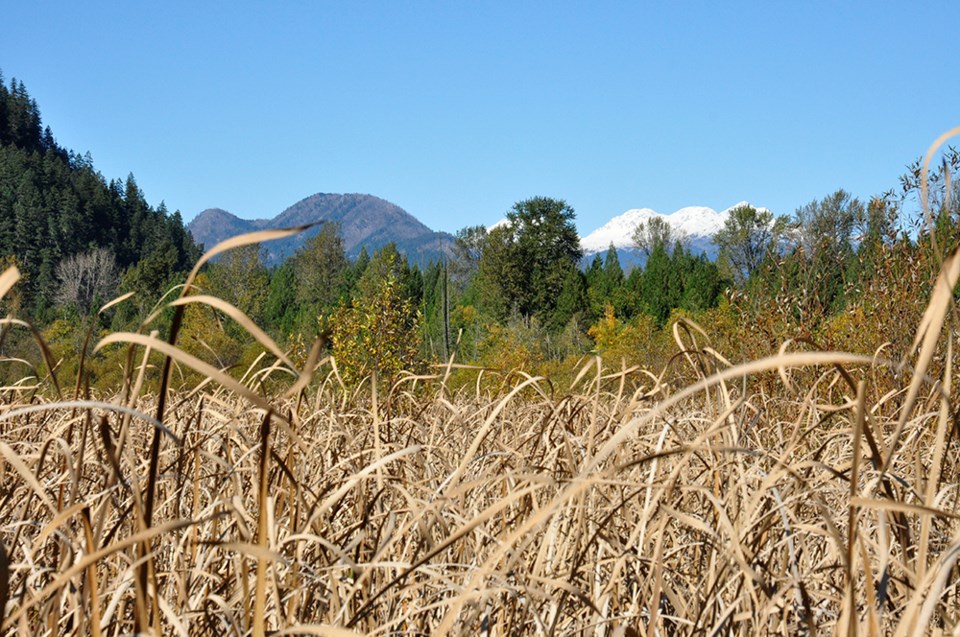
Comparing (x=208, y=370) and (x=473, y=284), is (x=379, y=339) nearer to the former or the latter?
(x=208, y=370)

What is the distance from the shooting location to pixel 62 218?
6234 centimetres

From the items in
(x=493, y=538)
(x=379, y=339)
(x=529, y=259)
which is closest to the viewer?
(x=493, y=538)

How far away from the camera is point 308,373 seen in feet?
1.78

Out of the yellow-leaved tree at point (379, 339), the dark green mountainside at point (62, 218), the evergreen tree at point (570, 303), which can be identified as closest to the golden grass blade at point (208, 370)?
the yellow-leaved tree at point (379, 339)

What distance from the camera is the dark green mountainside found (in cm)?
5728

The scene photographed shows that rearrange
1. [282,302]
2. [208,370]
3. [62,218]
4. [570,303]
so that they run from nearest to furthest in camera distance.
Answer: [208,370] → [570,303] → [282,302] → [62,218]

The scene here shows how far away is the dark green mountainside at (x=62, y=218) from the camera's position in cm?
5728

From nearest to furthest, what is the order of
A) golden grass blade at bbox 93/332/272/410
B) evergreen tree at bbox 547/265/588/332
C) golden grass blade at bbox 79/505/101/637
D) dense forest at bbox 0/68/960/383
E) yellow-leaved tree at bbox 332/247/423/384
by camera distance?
golden grass blade at bbox 93/332/272/410 → golden grass blade at bbox 79/505/101/637 → dense forest at bbox 0/68/960/383 → yellow-leaved tree at bbox 332/247/423/384 → evergreen tree at bbox 547/265/588/332

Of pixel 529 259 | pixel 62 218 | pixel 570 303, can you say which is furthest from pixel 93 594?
pixel 62 218

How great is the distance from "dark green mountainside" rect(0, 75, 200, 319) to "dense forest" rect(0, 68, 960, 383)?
0.17m

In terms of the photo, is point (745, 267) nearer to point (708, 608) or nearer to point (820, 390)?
point (820, 390)

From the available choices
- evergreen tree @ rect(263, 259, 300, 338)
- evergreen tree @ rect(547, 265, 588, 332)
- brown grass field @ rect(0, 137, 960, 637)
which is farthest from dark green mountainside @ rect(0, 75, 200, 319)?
brown grass field @ rect(0, 137, 960, 637)

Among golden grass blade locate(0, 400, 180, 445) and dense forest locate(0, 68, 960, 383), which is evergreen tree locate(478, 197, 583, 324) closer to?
dense forest locate(0, 68, 960, 383)

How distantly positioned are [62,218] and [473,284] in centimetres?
3721
